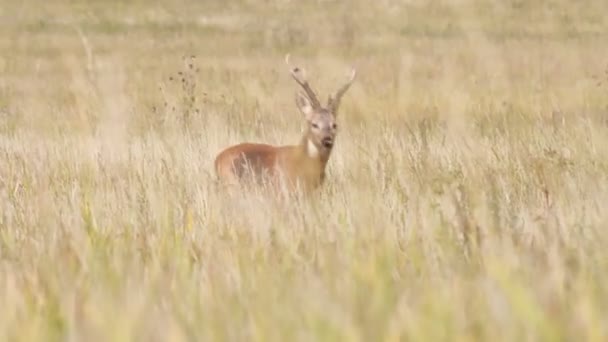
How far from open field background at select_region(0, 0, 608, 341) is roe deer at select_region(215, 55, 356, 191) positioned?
145 millimetres

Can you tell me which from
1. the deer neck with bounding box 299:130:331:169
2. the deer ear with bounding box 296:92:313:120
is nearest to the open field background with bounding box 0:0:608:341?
the deer neck with bounding box 299:130:331:169

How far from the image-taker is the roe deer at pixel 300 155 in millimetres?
7807

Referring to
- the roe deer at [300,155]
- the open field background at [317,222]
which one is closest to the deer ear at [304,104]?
the roe deer at [300,155]

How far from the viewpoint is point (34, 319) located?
10.2ft

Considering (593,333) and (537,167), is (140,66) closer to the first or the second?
(537,167)

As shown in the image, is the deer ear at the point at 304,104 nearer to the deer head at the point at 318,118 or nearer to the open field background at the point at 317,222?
the deer head at the point at 318,118

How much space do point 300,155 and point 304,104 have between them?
1.62 ft

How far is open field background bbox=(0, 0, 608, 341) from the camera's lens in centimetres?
299

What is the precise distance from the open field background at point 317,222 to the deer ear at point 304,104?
34cm

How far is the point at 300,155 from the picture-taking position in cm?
830

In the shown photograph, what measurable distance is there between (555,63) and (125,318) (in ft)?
54.8

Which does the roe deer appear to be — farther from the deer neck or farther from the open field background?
the open field background

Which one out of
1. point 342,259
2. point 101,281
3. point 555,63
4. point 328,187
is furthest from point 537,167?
point 555,63

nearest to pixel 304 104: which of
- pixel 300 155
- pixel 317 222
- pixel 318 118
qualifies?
pixel 318 118
